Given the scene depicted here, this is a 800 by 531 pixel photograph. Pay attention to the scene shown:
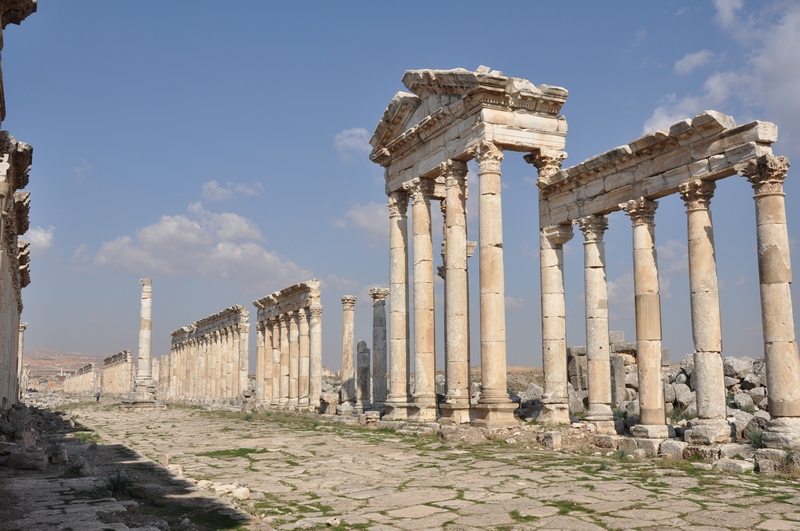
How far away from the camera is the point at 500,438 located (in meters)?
15.8

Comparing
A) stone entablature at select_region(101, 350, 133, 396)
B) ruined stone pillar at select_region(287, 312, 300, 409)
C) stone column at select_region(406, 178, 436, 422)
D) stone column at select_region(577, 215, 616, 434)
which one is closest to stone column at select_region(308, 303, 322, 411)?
ruined stone pillar at select_region(287, 312, 300, 409)

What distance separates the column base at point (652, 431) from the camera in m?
13.9

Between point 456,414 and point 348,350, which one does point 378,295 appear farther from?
point 456,414

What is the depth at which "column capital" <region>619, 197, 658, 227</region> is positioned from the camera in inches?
597

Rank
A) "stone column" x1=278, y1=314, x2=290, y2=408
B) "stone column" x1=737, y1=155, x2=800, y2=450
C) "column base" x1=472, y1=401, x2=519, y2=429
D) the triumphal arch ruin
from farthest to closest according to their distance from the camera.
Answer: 1. "stone column" x1=278, y1=314, x2=290, y2=408
2. "column base" x1=472, y1=401, x2=519, y2=429
3. the triumphal arch ruin
4. "stone column" x1=737, y1=155, x2=800, y2=450

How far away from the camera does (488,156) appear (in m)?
17.3

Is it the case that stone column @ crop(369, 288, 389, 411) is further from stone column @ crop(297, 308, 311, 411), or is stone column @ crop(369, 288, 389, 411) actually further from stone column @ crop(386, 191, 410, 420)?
stone column @ crop(386, 191, 410, 420)

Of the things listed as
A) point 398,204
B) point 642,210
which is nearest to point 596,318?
point 642,210

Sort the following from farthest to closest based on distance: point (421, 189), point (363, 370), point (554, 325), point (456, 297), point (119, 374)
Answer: point (119, 374) < point (363, 370) < point (421, 189) < point (456, 297) < point (554, 325)

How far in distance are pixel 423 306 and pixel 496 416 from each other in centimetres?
438

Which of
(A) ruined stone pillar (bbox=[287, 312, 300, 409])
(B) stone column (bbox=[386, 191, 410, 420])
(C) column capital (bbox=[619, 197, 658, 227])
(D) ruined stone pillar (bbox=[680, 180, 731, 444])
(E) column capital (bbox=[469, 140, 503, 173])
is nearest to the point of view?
(D) ruined stone pillar (bbox=[680, 180, 731, 444])

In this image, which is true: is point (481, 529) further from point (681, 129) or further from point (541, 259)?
point (541, 259)

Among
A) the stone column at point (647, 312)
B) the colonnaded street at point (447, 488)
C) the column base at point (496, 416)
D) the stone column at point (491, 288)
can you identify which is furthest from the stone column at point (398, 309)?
the stone column at point (647, 312)

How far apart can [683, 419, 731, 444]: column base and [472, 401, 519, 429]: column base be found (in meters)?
4.31
